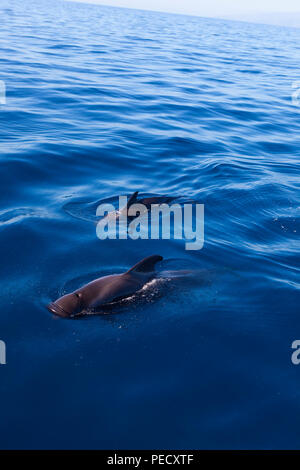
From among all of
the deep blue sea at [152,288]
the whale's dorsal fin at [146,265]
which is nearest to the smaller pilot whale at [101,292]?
the whale's dorsal fin at [146,265]

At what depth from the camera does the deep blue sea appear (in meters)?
4.75

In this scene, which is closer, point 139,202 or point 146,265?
point 146,265

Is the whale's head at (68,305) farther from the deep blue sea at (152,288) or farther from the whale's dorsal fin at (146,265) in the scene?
the whale's dorsal fin at (146,265)

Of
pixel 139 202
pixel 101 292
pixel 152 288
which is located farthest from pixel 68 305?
pixel 139 202

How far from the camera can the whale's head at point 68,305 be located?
19.7ft

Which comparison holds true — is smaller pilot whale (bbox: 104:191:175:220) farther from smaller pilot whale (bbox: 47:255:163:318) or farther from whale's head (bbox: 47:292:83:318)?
whale's head (bbox: 47:292:83:318)

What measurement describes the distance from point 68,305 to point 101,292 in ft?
1.60

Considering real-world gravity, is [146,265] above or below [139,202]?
below

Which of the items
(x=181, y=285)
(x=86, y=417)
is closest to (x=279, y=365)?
(x=181, y=285)

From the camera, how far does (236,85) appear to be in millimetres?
24641

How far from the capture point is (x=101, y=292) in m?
6.23

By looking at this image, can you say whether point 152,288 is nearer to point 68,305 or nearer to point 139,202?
point 68,305

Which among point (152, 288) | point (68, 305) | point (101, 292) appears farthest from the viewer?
point (152, 288)

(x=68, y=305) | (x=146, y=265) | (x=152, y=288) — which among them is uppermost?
(x=146, y=265)
